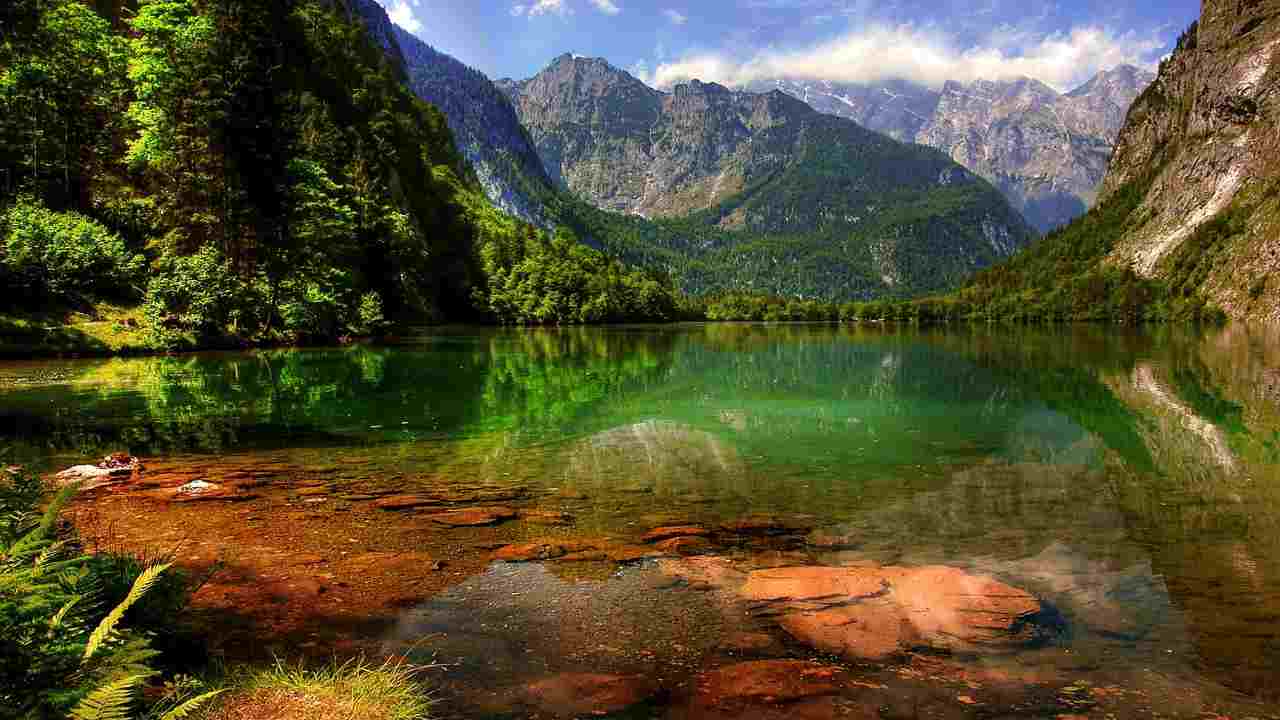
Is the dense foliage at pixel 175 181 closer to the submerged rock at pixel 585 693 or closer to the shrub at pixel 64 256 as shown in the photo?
the shrub at pixel 64 256

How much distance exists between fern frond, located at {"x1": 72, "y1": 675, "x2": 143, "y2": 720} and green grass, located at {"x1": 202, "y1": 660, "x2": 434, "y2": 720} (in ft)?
4.62

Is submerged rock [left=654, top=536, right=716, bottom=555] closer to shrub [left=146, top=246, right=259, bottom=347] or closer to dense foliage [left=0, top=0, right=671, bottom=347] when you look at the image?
dense foliage [left=0, top=0, right=671, bottom=347]

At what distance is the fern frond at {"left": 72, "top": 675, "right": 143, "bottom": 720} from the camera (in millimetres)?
4160

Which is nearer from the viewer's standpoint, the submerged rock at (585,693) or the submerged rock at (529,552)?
the submerged rock at (585,693)

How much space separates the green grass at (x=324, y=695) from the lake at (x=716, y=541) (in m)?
0.57

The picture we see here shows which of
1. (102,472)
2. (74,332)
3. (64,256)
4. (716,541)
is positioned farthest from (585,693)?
(64,256)

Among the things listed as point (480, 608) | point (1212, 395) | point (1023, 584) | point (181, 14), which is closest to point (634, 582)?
point (480, 608)

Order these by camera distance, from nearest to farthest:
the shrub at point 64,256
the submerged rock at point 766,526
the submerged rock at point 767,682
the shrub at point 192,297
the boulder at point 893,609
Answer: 1. the submerged rock at point 767,682
2. the boulder at point 893,609
3. the submerged rock at point 766,526
4. the shrub at point 64,256
5. the shrub at point 192,297

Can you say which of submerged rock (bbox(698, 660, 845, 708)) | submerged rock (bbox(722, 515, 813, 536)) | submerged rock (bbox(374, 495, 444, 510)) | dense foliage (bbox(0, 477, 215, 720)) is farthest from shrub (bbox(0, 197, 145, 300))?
submerged rock (bbox(698, 660, 845, 708))

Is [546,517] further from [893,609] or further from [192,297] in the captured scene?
[192,297]

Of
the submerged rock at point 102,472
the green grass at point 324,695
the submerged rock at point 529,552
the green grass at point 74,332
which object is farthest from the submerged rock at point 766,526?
the green grass at point 74,332

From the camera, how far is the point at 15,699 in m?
4.17

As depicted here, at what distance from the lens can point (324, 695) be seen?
6.22 metres

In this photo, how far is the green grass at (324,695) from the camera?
5805mm
